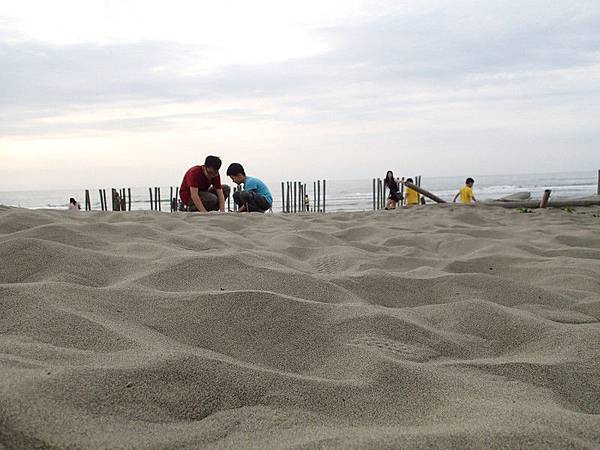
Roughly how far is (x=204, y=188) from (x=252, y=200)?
0.87 metres

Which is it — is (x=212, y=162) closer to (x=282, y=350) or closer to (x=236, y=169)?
(x=236, y=169)

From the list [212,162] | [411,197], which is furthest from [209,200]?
[411,197]

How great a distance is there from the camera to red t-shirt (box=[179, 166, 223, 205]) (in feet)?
20.6

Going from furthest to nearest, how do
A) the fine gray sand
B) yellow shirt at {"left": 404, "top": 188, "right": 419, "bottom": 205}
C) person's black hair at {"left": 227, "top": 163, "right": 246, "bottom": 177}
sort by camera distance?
yellow shirt at {"left": 404, "top": 188, "right": 419, "bottom": 205}, person's black hair at {"left": 227, "top": 163, "right": 246, "bottom": 177}, the fine gray sand

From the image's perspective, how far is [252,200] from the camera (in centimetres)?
733

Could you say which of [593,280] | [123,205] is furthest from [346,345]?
[123,205]

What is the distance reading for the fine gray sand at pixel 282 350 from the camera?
3.05ft

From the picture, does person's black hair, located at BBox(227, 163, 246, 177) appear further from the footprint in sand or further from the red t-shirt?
the footprint in sand

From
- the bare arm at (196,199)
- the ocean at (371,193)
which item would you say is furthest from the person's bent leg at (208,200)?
the ocean at (371,193)

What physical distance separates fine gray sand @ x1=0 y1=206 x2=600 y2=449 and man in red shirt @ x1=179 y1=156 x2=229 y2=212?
3589 millimetres

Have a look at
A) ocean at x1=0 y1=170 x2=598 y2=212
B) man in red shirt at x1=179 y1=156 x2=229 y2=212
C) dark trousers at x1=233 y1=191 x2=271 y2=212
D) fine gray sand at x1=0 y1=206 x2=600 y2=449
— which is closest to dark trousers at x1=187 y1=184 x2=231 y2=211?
man in red shirt at x1=179 y1=156 x2=229 y2=212

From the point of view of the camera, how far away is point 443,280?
2.26 metres

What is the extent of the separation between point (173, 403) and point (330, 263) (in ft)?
5.50

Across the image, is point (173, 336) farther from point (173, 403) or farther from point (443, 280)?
point (443, 280)
